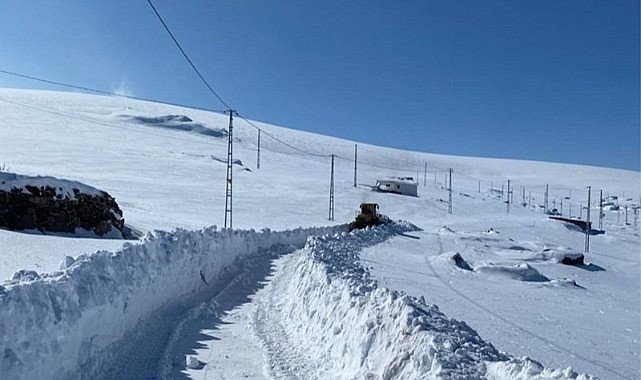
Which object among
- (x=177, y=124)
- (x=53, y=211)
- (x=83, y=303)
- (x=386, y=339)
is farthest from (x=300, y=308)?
(x=177, y=124)

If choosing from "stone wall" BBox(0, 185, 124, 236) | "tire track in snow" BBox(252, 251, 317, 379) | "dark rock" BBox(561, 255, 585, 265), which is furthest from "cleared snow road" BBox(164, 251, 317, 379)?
"dark rock" BBox(561, 255, 585, 265)

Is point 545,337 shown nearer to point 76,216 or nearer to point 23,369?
point 23,369

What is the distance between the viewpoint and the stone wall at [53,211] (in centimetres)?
1606

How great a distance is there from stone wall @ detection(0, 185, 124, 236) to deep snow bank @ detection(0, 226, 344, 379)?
622cm

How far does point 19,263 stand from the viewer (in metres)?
10.3

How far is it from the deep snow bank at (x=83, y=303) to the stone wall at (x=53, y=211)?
622 centimetres

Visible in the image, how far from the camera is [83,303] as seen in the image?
684cm

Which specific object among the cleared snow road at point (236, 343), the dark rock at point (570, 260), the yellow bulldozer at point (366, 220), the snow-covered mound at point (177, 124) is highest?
the snow-covered mound at point (177, 124)

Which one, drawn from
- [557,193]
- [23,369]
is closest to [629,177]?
[557,193]

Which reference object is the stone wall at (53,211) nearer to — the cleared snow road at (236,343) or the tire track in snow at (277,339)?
the cleared snow road at (236,343)

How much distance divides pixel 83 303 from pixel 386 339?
3941 millimetres

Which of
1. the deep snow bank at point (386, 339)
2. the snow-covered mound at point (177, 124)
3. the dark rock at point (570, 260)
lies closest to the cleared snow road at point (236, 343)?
the deep snow bank at point (386, 339)

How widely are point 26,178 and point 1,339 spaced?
47.1 feet

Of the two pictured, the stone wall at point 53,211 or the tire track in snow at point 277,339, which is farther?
the stone wall at point 53,211
